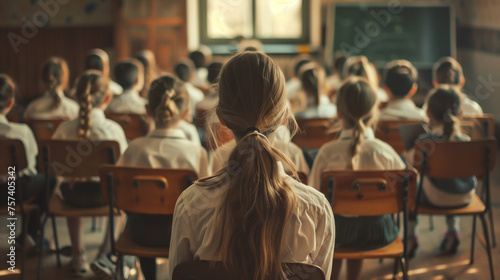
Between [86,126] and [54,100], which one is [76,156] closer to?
[86,126]

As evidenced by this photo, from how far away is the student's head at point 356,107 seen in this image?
2.34 m

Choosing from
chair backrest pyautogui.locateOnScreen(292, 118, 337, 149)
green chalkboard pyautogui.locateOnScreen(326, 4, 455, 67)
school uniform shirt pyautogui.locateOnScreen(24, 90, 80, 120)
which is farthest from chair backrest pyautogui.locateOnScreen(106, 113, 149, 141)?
green chalkboard pyautogui.locateOnScreen(326, 4, 455, 67)

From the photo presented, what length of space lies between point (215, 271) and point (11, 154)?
1695 mm

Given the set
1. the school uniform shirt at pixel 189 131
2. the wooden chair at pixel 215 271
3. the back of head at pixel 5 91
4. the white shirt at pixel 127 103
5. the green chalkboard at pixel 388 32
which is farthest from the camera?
the green chalkboard at pixel 388 32

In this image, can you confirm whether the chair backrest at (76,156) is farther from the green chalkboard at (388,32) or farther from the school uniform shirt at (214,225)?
the green chalkboard at (388,32)

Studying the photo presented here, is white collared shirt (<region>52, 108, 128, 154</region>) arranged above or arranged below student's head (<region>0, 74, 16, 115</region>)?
below

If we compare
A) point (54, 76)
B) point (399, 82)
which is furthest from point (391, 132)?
point (54, 76)

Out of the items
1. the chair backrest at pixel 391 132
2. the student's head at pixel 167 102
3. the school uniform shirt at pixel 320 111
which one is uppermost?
the student's head at pixel 167 102

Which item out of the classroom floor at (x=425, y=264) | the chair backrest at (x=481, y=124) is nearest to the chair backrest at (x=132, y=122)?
the classroom floor at (x=425, y=264)

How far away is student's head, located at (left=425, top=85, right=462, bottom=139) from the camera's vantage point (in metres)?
2.76

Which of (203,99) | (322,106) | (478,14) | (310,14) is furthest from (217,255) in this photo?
(310,14)

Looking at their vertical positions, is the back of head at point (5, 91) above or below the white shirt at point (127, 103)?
above

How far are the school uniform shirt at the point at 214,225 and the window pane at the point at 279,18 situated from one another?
22.8ft

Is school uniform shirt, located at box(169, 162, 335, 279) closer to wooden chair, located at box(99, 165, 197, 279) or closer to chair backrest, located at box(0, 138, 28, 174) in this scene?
wooden chair, located at box(99, 165, 197, 279)
